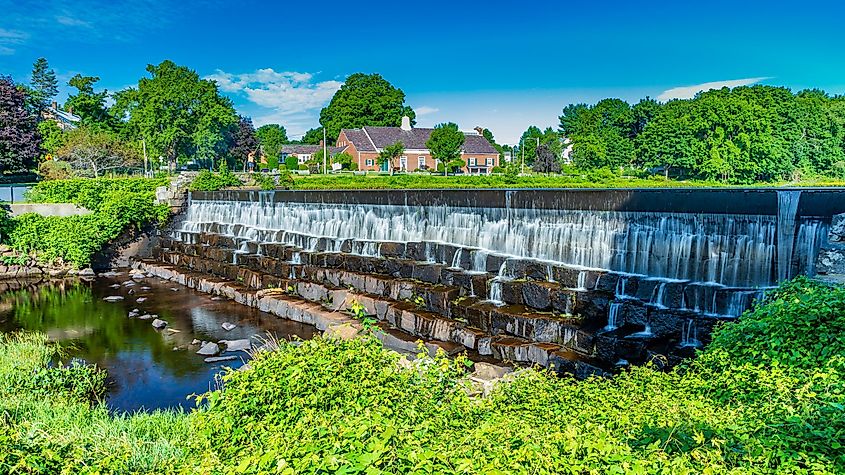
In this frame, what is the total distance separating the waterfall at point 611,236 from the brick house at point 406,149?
40.6 metres

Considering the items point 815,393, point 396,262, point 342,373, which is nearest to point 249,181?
point 396,262

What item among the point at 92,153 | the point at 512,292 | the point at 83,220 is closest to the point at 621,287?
the point at 512,292

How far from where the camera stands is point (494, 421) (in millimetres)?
5676

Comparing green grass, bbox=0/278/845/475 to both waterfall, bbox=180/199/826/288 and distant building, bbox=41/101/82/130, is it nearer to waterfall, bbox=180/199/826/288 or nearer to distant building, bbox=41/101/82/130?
waterfall, bbox=180/199/826/288

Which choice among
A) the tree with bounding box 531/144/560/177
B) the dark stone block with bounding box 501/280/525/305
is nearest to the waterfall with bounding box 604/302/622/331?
the dark stone block with bounding box 501/280/525/305

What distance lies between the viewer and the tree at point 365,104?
7594 centimetres

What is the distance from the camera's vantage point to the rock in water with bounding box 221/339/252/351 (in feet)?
46.4

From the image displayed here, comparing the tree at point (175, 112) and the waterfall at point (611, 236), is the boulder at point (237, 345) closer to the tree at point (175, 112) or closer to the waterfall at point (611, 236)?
the waterfall at point (611, 236)

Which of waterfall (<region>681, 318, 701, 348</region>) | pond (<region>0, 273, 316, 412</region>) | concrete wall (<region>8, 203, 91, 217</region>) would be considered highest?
concrete wall (<region>8, 203, 91, 217</region>)

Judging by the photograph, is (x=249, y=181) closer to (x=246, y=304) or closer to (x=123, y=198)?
(x=123, y=198)

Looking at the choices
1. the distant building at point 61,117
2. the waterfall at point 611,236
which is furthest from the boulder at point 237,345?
the distant building at point 61,117

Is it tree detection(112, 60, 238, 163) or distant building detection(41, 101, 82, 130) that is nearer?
tree detection(112, 60, 238, 163)

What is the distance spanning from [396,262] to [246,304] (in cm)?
524

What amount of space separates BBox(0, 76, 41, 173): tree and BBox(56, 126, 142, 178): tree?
2.17 m
